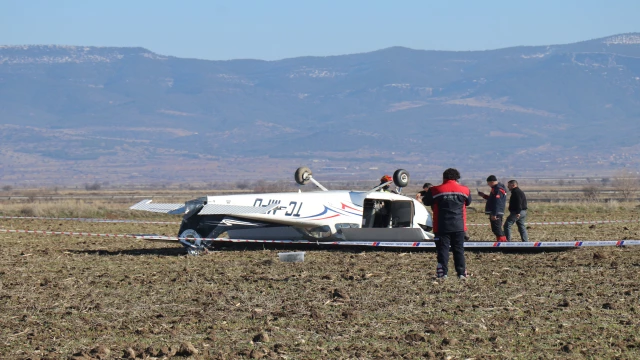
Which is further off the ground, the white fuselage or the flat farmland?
the white fuselage

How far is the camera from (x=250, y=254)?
21.2m

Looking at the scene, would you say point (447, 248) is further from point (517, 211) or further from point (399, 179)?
point (517, 211)

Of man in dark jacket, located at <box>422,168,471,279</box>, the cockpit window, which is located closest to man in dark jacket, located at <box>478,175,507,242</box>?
the cockpit window

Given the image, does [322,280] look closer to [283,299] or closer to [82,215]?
[283,299]

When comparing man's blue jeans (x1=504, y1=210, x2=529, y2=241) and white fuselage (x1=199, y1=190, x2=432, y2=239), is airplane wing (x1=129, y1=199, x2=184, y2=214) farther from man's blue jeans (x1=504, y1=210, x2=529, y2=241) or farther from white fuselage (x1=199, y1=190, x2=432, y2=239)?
man's blue jeans (x1=504, y1=210, x2=529, y2=241)

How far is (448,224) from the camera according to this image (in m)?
15.9

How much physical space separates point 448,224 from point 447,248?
35cm

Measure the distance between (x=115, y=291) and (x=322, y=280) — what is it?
3.04m

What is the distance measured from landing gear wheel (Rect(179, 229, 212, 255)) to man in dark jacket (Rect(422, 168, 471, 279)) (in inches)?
270

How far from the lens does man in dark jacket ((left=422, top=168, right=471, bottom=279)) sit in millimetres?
15867

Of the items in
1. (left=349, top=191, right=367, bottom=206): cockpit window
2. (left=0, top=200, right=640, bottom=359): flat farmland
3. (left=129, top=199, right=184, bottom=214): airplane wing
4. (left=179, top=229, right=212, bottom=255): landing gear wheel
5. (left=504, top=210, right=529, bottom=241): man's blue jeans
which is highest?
(left=349, top=191, right=367, bottom=206): cockpit window

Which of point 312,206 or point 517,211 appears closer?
point 312,206

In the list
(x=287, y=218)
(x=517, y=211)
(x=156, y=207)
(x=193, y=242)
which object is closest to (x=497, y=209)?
(x=517, y=211)

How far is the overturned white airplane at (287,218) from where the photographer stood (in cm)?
2131
